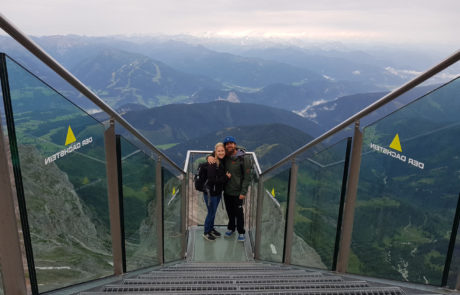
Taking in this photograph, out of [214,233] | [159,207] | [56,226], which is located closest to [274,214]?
[214,233]

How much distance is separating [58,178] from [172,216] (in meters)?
2.65

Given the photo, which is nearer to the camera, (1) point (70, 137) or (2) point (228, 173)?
(1) point (70, 137)

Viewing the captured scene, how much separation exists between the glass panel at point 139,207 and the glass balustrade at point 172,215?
339 millimetres

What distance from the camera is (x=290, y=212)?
347 cm

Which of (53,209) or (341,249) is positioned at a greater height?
(53,209)

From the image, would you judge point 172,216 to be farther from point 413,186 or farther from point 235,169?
point 413,186

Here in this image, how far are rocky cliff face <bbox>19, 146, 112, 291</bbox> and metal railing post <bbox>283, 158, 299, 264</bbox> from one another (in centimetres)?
199

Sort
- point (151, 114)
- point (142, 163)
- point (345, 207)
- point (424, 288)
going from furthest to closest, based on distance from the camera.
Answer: point (151, 114) < point (142, 163) < point (345, 207) < point (424, 288)

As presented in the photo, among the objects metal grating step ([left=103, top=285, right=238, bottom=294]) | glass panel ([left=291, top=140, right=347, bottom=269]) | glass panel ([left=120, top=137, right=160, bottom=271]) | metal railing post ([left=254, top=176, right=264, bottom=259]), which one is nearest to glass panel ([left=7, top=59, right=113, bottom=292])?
metal grating step ([left=103, top=285, right=238, bottom=294])

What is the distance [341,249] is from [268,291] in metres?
0.93

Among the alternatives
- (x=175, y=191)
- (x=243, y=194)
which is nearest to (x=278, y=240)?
(x=243, y=194)

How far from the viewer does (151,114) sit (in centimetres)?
16300

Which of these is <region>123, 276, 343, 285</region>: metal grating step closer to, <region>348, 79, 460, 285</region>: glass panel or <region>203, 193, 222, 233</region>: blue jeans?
<region>348, 79, 460, 285</region>: glass panel

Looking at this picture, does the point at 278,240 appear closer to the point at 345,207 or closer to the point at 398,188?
the point at 345,207
